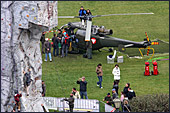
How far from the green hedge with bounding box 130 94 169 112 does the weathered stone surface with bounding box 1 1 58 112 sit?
3.83 meters

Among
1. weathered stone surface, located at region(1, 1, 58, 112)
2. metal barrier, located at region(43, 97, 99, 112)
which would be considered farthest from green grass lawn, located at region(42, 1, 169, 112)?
weathered stone surface, located at region(1, 1, 58, 112)

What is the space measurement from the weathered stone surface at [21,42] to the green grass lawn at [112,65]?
4.65 m

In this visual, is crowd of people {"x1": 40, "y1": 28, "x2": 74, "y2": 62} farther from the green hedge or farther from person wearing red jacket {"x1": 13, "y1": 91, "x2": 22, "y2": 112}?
person wearing red jacket {"x1": 13, "y1": 91, "x2": 22, "y2": 112}

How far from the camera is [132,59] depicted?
34562 millimetres

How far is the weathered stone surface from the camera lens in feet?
71.0

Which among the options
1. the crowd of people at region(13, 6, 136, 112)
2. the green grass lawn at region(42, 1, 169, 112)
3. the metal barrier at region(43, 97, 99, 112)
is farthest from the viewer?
the green grass lawn at region(42, 1, 169, 112)

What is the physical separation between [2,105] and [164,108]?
20.2ft

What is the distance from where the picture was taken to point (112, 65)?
108 feet

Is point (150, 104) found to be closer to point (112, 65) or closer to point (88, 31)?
point (112, 65)

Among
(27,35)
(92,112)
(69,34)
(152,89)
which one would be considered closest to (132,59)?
(69,34)

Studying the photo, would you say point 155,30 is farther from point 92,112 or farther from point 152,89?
point 92,112

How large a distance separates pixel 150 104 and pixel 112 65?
884cm

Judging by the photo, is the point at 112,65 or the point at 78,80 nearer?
the point at 78,80

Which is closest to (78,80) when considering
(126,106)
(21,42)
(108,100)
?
(108,100)
